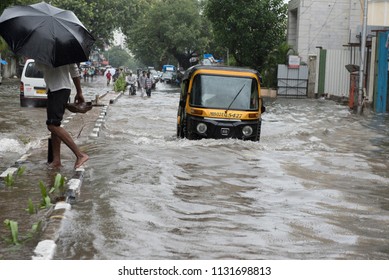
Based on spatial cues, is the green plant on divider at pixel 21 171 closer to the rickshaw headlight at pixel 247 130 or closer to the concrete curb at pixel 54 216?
the concrete curb at pixel 54 216

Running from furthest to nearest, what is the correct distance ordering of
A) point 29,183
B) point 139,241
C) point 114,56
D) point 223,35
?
point 114,56
point 223,35
point 29,183
point 139,241

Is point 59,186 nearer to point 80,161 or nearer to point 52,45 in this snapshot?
point 80,161

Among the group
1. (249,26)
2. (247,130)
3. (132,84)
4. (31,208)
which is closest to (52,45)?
(31,208)

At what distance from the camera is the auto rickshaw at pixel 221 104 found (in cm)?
1296

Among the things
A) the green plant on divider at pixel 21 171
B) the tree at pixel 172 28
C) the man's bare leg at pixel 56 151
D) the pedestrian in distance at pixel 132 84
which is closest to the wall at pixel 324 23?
the pedestrian in distance at pixel 132 84

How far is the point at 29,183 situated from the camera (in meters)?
8.06

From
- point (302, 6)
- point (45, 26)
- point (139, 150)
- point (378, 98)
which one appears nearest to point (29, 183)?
point (45, 26)

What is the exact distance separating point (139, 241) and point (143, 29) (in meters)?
67.1

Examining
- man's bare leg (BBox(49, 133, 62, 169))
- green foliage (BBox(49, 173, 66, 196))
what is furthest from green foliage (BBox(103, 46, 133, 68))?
green foliage (BBox(49, 173, 66, 196))

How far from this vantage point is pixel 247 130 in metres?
13.0

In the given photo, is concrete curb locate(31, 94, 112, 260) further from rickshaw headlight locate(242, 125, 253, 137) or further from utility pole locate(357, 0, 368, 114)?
utility pole locate(357, 0, 368, 114)

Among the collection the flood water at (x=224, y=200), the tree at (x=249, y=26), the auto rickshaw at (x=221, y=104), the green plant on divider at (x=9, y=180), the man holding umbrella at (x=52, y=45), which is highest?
the tree at (x=249, y=26)

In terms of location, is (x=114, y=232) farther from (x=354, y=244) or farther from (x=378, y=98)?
(x=378, y=98)

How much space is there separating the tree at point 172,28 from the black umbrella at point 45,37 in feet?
196
